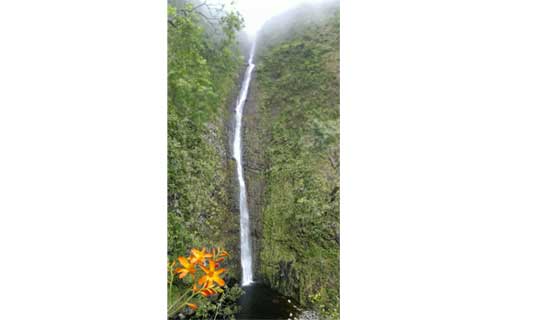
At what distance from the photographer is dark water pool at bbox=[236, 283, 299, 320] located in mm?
1838

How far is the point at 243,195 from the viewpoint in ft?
6.34

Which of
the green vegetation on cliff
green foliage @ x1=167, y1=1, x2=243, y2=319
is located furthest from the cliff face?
green foliage @ x1=167, y1=1, x2=243, y2=319

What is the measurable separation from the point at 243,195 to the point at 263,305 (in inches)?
23.7

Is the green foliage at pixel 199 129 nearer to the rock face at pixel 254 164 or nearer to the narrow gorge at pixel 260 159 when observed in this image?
the narrow gorge at pixel 260 159

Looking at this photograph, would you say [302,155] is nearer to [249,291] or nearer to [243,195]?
[243,195]

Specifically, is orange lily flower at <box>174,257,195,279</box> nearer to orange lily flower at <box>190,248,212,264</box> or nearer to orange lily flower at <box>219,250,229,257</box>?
orange lily flower at <box>190,248,212,264</box>

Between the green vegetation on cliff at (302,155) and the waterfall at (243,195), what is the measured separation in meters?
0.07

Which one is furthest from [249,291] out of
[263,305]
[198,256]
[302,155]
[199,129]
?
[199,129]

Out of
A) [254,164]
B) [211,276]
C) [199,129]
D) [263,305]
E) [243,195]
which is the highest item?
[199,129]

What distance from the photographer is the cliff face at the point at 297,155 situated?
185cm
